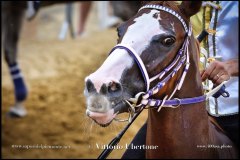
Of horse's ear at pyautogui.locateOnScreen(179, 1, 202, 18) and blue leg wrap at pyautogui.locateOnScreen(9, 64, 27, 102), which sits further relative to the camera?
Result: blue leg wrap at pyautogui.locateOnScreen(9, 64, 27, 102)

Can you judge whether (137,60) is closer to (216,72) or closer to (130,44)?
(130,44)

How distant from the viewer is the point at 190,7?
70.5 inches

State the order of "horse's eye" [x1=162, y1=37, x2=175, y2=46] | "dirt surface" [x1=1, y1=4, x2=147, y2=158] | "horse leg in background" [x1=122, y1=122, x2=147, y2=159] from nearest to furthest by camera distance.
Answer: "horse's eye" [x1=162, y1=37, x2=175, y2=46] < "horse leg in background" [x1=122, y1=122, x2=147, y2=159] < "dirt surface" [x1=1, y1=4, x2=147, y2=158]

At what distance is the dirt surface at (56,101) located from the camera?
13.5 feet

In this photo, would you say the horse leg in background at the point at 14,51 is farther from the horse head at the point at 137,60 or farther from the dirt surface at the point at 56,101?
the horse head at the point at 137,60

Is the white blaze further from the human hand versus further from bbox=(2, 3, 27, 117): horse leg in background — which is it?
bbox=(2, 3, 27, 117): horse leg in background

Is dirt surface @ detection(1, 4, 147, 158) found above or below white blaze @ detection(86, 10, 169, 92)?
below

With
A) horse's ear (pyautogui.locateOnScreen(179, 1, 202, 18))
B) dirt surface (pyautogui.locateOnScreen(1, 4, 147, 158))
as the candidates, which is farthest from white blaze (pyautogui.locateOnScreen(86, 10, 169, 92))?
dirt surface (pyautogui.locateOnScreen(1, 4, 147, 158))

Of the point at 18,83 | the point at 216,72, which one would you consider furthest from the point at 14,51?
the point at 216,72

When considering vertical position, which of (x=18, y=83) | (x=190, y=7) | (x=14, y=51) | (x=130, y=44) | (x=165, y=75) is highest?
(x=190, y=7)

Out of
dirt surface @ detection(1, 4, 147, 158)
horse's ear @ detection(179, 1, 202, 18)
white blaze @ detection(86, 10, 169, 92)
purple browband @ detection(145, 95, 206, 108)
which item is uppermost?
horse's ear @ detection(179, 1, 202, 18)

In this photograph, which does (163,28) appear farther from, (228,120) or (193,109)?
(228,120)

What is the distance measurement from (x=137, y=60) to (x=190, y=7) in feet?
0.95

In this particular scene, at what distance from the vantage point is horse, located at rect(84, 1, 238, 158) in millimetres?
1655
